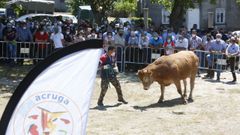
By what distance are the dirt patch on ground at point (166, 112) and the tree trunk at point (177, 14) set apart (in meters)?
7.95

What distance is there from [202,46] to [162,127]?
901 cm

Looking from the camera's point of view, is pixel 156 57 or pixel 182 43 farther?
pixel 156 57

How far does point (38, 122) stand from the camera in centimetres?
327

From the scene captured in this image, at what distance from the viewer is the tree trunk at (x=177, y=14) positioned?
23.5 m

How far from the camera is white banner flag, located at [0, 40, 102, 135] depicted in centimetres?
323

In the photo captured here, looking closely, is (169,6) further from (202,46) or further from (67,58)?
(67,58)

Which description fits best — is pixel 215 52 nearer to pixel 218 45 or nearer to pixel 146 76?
pixel 218 45

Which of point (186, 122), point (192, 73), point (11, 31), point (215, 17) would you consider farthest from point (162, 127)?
point (215, 17)

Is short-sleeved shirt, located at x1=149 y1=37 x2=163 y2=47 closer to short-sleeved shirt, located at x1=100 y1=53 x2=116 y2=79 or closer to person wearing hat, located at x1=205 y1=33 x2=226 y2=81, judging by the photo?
person wearing hat, located at x1=205 y1=33 x2=226 y2=81

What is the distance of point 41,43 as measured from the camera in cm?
1933

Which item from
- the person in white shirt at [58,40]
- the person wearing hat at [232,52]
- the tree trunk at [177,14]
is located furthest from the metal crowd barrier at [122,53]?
the tree trunk at [177,14]

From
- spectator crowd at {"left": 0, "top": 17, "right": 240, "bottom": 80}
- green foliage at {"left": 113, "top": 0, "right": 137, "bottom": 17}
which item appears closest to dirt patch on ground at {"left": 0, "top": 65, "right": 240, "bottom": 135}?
spectator crowd at {"left": 0, "top": 17, "right": 240, "bottom": 80}

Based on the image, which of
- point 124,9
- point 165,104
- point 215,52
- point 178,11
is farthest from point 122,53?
point 124,9

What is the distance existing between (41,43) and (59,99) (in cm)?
1631
